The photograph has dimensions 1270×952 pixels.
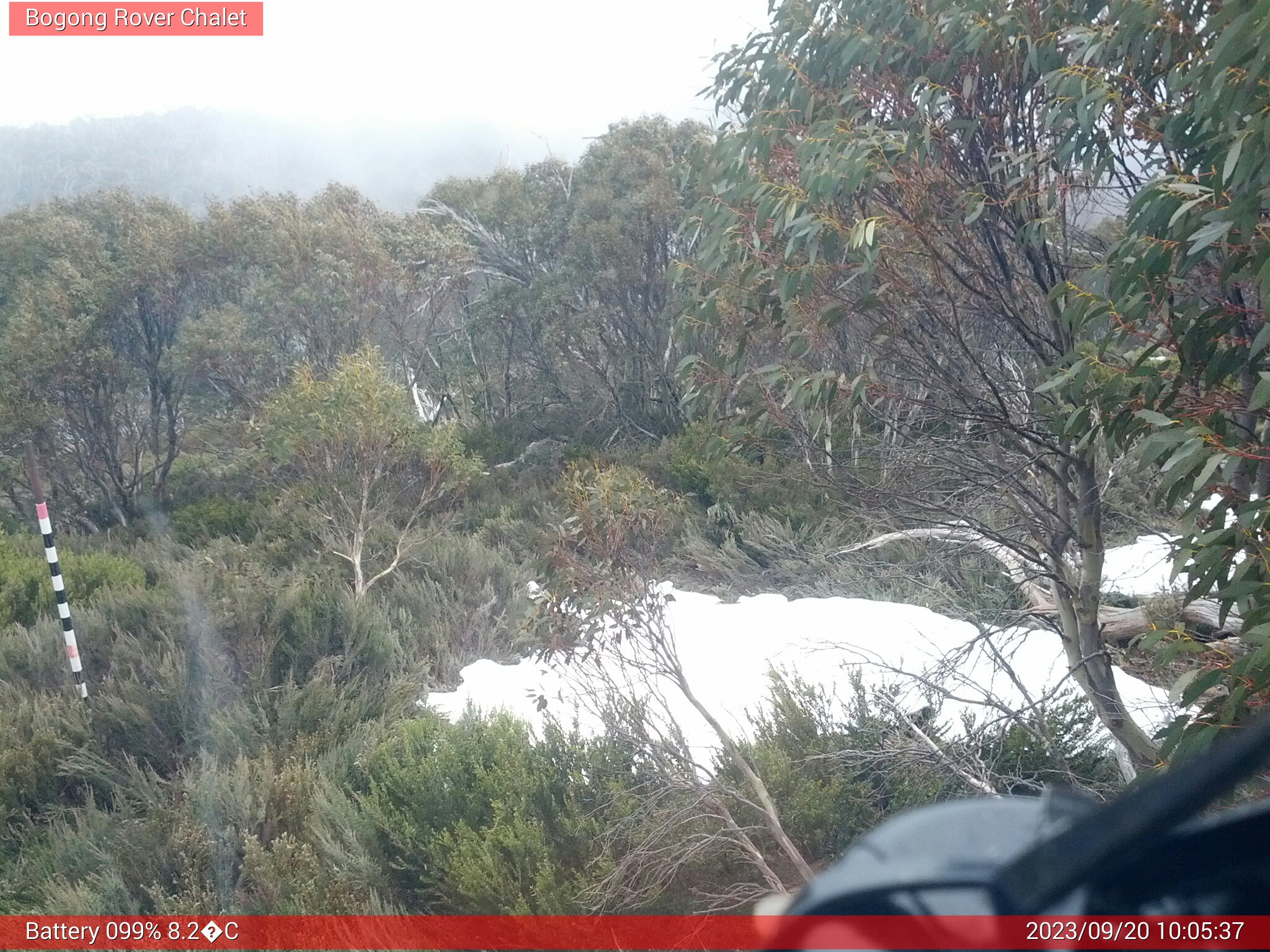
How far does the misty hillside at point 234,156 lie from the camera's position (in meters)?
15.5

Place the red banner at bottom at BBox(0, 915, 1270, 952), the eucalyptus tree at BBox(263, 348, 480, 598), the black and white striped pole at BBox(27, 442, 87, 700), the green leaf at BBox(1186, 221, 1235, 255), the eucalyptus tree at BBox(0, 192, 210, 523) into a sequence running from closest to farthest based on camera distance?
the green leaf at BBox(1186, 221, 1235, 255) < the red banner at bottom at BBox(0, 915, 1270, 952) < the black and white striped pole at BBox(27, 442, 87, 700) < the eucalyptus tree at BBox(263, 348, 480, 598) < the eucalyptus tree at BBox(0, 192, 210, 523)

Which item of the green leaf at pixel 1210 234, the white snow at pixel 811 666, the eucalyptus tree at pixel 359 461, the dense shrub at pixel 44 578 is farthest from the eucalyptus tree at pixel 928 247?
the dense shrub at pixel 44 578

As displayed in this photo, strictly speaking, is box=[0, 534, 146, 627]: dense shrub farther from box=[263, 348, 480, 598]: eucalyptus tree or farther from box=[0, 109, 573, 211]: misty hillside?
box=[0, 109, 573, 211]: misty hillside

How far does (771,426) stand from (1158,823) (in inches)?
127

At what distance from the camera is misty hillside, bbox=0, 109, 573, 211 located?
15.5 m

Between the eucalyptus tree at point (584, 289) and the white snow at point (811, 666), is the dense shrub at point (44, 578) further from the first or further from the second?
the eucalyptus tree at point (584, 289)

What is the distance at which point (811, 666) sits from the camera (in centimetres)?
505

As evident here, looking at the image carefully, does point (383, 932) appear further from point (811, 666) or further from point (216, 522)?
point (216, 522)

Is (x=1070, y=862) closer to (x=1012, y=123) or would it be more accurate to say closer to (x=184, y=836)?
(x=1012, y=123)

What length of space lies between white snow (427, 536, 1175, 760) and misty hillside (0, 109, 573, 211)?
34.0 feet

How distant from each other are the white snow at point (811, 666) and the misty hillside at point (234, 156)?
10364 millimetres

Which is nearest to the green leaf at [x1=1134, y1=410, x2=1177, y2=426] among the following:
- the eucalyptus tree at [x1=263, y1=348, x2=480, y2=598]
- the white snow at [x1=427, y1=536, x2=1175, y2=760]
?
the white snow at [x1=427, y1=536, x2=1175, y2=760]

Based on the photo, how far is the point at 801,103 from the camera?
368cm

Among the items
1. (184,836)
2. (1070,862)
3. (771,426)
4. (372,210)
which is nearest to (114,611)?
(184,836)
